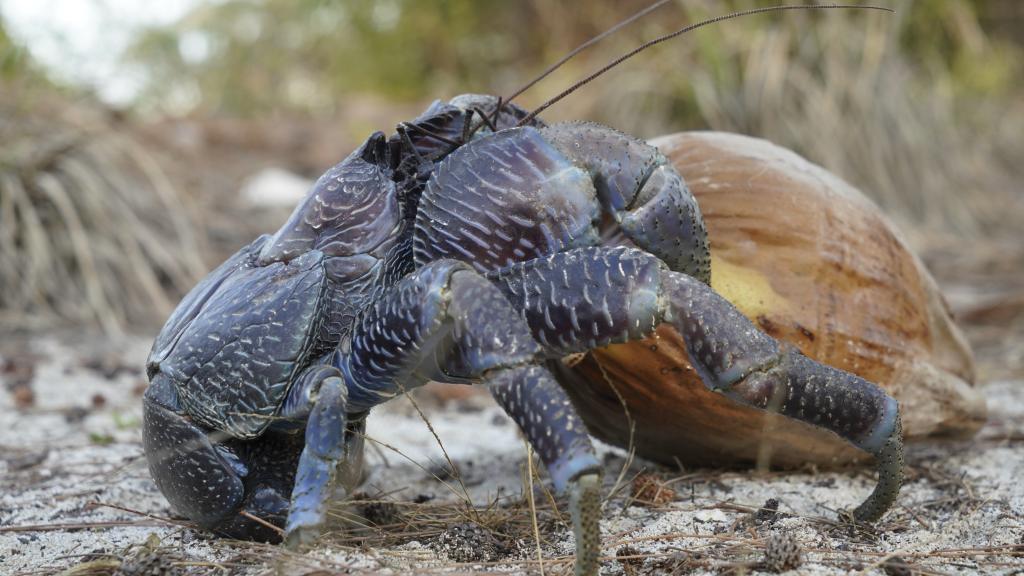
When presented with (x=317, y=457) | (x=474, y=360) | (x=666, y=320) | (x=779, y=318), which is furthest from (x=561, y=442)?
(x=779, y=318)

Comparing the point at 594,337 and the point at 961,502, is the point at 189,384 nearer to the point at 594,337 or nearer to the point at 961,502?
the point at 594,337

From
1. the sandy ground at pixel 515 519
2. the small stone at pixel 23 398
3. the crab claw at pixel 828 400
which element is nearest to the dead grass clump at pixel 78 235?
the small stone at pixel 23 398

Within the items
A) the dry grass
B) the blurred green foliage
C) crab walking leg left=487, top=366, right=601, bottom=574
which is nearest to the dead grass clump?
the blurred green foliage

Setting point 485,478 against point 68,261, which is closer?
point 485,478

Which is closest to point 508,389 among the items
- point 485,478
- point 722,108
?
point 485,478

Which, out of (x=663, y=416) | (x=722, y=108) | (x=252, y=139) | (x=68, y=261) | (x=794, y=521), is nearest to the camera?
(x=794, y=521)

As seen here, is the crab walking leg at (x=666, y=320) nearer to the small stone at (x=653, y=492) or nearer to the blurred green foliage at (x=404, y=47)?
the small stone at (x=653, y=492)
